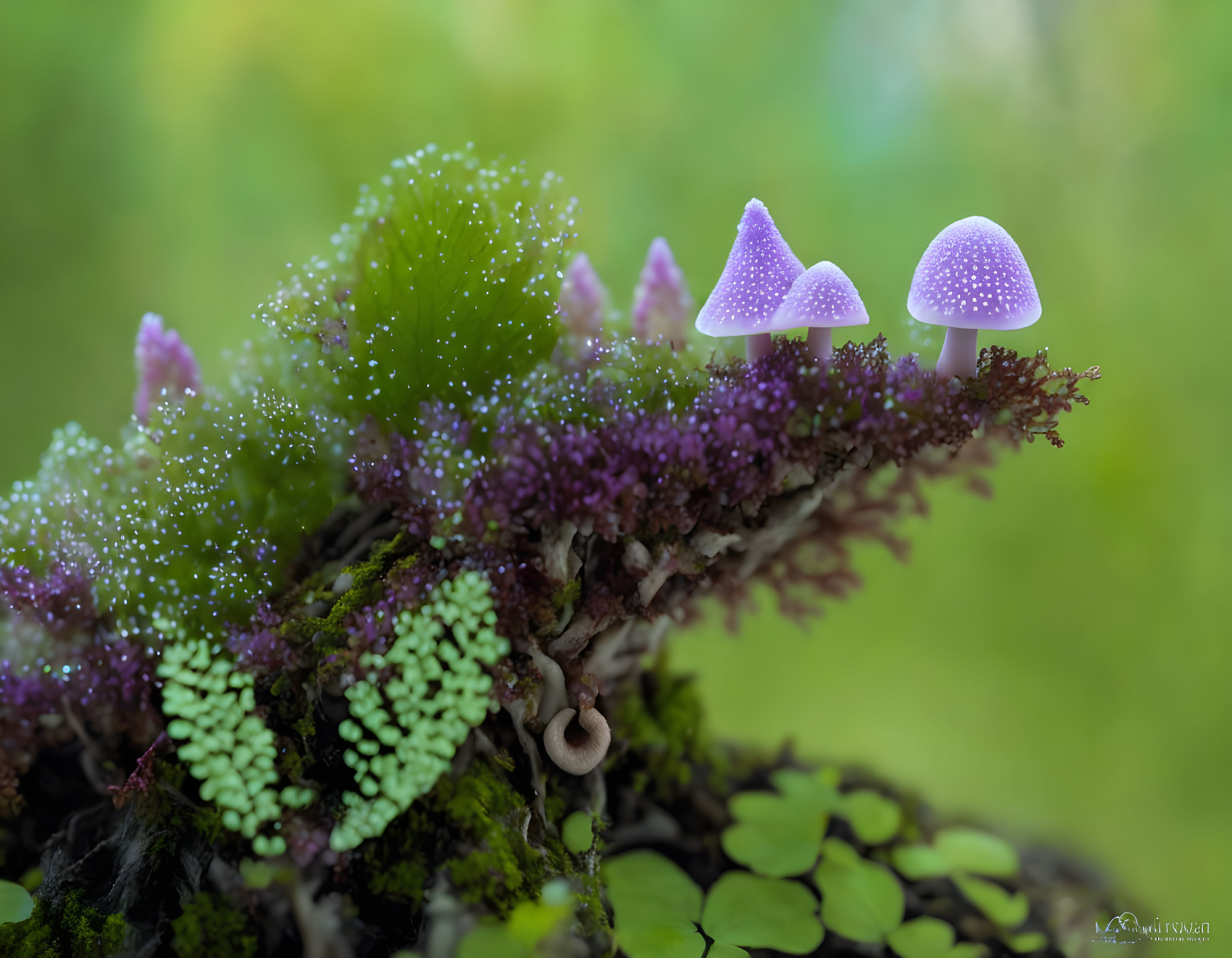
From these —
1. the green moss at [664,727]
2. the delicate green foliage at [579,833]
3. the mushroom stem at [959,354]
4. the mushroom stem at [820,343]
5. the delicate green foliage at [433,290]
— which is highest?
the delicate green foliage at [433,290]

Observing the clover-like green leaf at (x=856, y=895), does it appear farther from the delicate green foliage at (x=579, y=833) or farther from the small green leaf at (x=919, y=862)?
the delicate green foliage at (x=579, y=833)

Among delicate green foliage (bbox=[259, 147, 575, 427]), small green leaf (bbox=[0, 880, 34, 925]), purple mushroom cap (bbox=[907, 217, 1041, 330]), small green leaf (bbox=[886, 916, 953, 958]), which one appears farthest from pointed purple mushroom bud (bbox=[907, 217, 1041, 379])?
small green leaf (bbox=[0, 880, 34, 925])

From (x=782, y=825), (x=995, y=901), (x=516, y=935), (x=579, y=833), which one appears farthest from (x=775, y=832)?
(x=516, y=935)

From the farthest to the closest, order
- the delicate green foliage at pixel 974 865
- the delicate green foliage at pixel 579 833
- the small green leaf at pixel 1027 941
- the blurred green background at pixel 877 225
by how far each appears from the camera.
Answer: the blurred green background at pixel 877 225, the delicate green foliage at pixel 974 865, the small green leaf at pixel 1027 941, the delicate green foliage at pixel 579 833

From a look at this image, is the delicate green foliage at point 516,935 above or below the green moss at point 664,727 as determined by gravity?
below

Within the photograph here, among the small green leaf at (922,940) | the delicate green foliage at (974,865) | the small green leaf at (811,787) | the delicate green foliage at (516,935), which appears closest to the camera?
the delicate green foliage at (516,935)

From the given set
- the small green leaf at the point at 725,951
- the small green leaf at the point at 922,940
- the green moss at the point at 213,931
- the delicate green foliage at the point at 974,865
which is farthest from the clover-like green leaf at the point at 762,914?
the green moss at the point at 213,931

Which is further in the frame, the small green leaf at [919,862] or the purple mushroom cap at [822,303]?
the small green leaf at [919,862]
